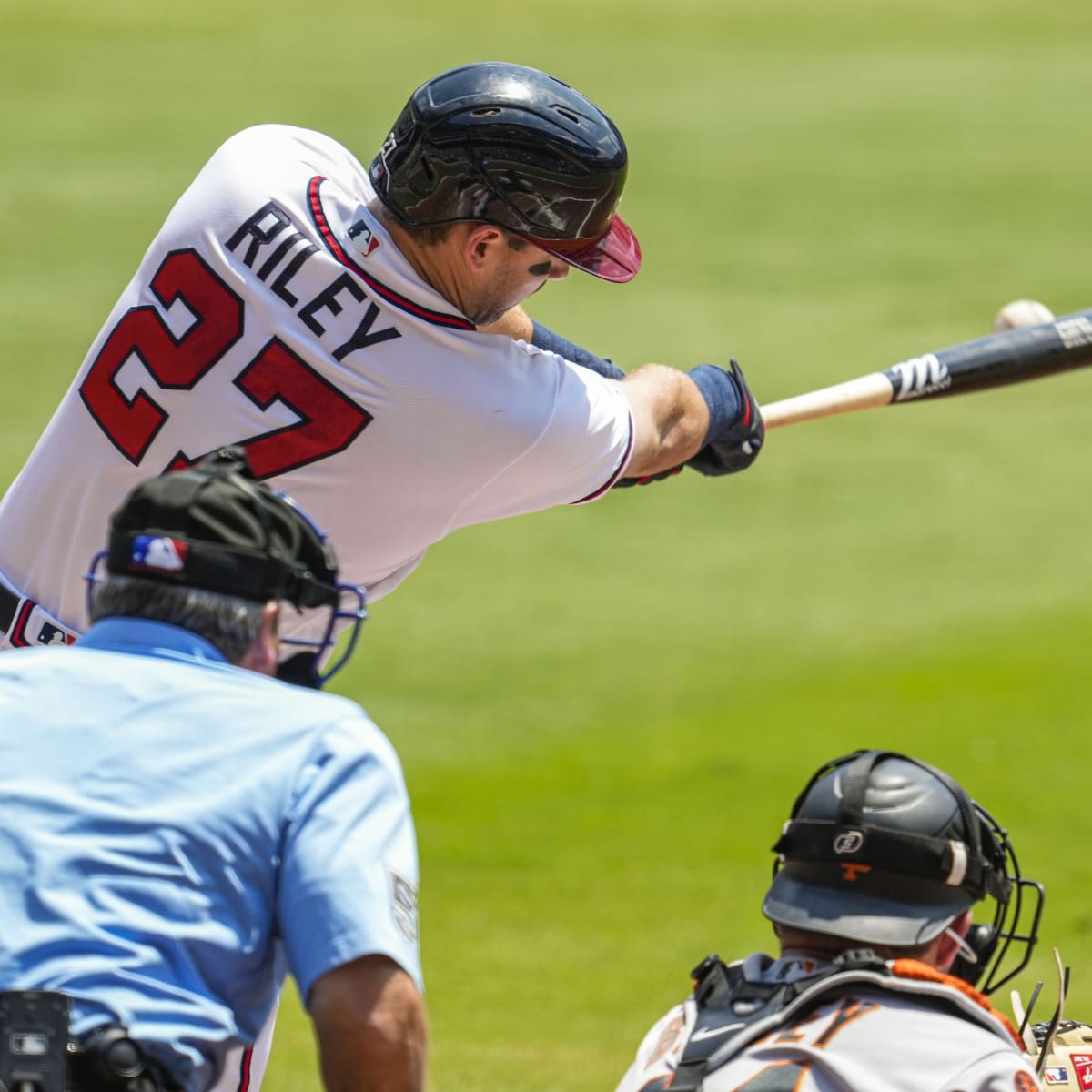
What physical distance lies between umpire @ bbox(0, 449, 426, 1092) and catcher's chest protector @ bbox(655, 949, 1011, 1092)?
0.41 meters

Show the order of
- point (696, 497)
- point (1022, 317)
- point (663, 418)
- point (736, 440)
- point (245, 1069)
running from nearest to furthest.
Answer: point (245, 1069) < point (663, 418) < point (736, 440) < point (1022, 317) < point (696, 497)

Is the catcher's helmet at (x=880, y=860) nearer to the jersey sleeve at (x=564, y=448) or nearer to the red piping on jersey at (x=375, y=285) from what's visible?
the jersey sleeve at (x=564, y=448)

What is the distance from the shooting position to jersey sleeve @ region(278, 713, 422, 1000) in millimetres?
2277

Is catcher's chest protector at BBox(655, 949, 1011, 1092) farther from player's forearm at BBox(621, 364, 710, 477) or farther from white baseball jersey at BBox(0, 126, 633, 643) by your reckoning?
player's forearm at BBox(621, 364, 710, 477)

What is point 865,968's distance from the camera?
2.55 metres

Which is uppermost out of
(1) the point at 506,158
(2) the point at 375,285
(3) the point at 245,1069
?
(1) the point at 506,158

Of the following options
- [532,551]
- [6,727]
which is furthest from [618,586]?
[6,727]

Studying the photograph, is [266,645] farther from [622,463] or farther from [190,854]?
[622,463]

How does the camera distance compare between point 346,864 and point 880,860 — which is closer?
point 346,864

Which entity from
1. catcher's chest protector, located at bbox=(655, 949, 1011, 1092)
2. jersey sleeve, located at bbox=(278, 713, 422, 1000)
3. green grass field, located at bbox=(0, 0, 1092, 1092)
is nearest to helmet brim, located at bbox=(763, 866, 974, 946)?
catcher's chest protector, located at bbox=(655, 949, 1011, 1092)

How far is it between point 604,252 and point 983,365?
136cm

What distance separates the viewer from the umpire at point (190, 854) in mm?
2281

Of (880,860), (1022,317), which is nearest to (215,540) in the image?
(880,860)

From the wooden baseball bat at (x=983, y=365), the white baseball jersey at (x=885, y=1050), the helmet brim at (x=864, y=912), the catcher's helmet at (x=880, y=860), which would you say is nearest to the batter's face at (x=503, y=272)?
the wooden baseball bat at (x=983, y=365)
